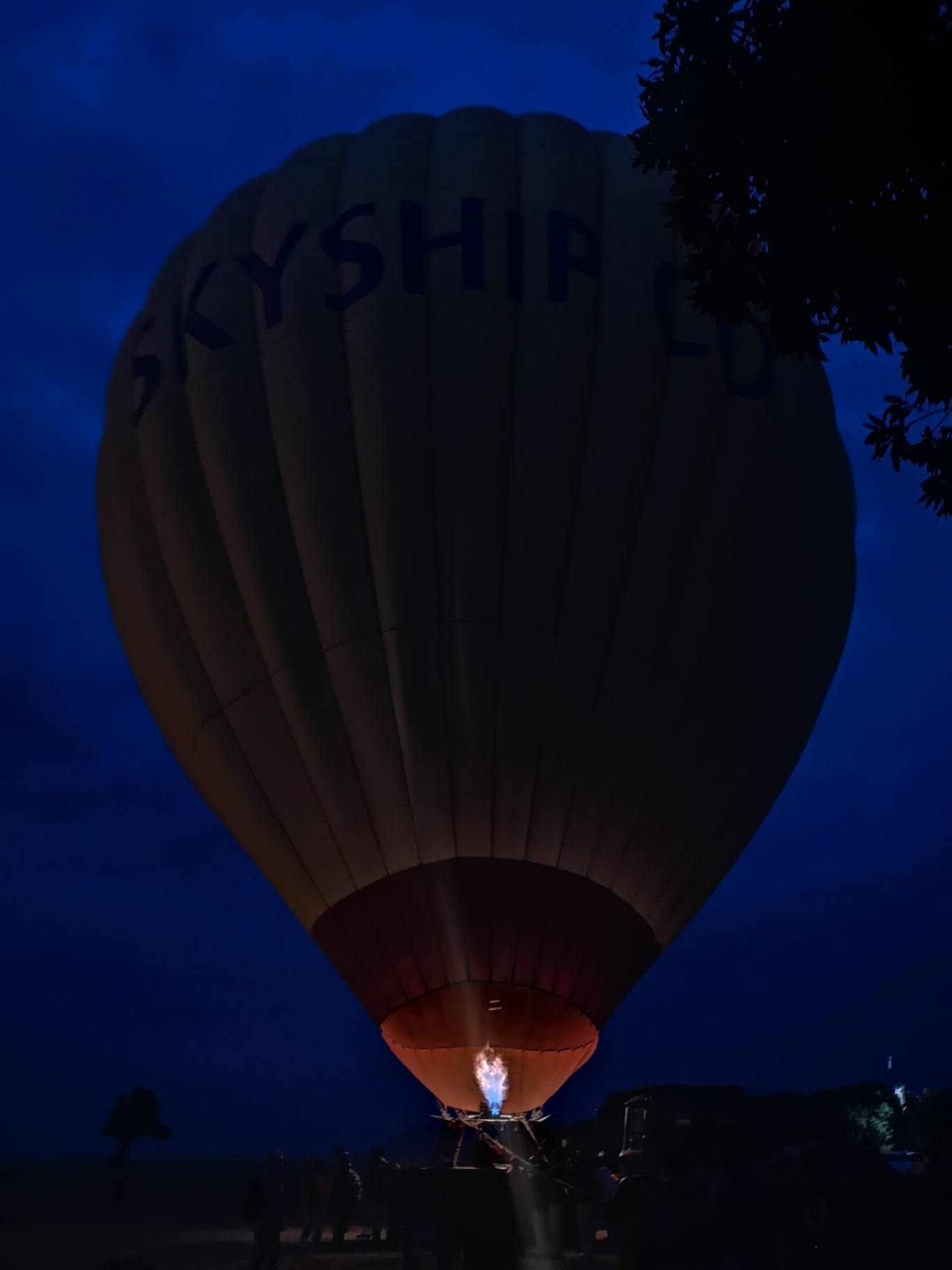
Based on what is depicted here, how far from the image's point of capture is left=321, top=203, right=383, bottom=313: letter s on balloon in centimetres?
975

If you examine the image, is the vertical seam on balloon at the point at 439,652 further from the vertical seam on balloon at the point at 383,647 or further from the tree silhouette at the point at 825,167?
the tree silhouette at the point at 825,167

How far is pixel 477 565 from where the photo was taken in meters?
9.41

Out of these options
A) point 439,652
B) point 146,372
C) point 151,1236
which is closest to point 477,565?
point 439,652

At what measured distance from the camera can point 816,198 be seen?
5254 mm

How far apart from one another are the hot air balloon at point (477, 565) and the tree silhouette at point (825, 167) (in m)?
3.93

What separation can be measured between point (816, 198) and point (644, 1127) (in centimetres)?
992

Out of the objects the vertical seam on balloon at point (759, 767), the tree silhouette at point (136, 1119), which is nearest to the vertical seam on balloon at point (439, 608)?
the vertical seam on balloon at point (759, 767)

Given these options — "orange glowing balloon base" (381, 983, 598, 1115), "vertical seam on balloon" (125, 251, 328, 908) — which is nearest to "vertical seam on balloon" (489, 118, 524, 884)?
"orange glowing balloon base" (381, 983, 598, 1115)

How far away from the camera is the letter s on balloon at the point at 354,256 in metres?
9.75

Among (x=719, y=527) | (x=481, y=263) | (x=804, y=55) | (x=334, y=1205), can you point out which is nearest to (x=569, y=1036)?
(x=334, y=1205)

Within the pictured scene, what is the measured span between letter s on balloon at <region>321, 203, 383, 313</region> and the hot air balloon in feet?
0.09

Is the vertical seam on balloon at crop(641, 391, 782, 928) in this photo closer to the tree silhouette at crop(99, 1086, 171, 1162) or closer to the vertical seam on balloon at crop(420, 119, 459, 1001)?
the vertical seam on balloon at crop(420, 119, 459, 1001)

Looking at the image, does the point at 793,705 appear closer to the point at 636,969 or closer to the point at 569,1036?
the point at 636,969

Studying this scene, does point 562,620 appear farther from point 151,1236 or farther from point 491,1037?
point 151,1236
